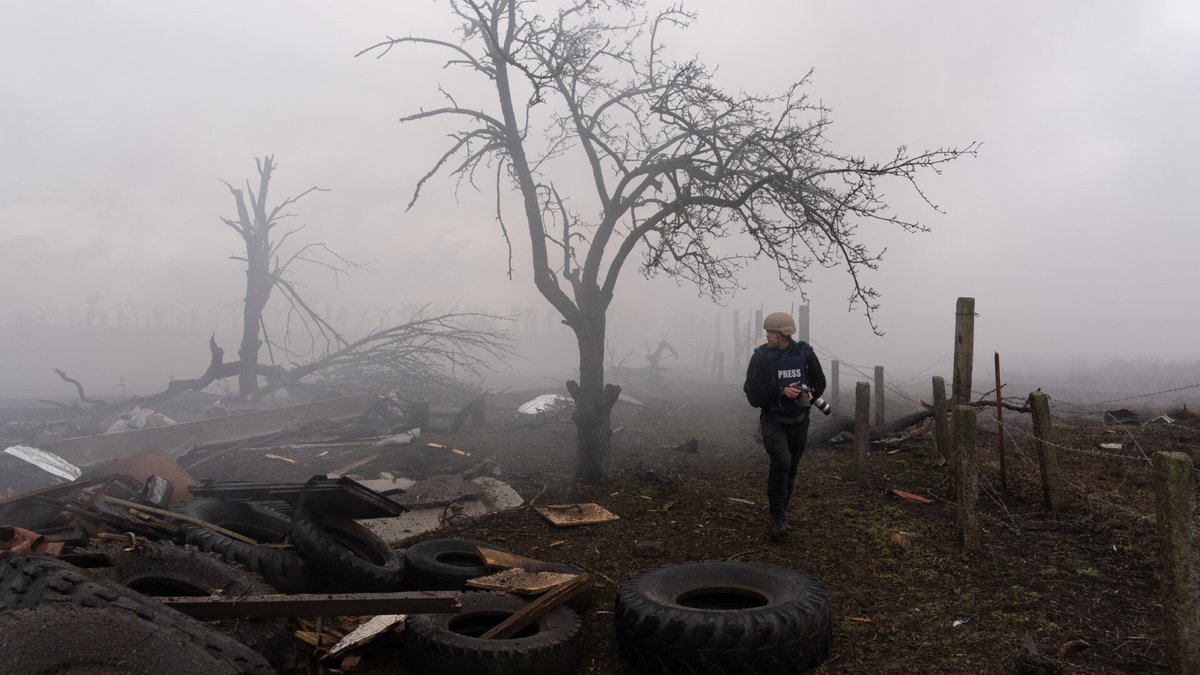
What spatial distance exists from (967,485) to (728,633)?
122 inches

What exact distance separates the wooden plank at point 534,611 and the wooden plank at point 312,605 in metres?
0.39

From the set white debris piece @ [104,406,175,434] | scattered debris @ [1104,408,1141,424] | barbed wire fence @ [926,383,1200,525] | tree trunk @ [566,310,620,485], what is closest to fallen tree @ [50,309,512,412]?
white debris piece @ [104,406,175,434]

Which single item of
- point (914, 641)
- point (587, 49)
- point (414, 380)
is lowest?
point (914, 641)

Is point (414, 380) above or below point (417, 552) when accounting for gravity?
above

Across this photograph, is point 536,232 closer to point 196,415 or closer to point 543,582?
point 543,582

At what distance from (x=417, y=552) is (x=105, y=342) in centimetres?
6175

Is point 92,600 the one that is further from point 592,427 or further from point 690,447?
point 690,447

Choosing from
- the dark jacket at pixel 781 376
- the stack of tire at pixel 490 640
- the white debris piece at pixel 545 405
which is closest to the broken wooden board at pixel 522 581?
the stack of tire at pixel 490 640

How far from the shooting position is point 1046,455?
23.4ft

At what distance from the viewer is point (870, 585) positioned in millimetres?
5496

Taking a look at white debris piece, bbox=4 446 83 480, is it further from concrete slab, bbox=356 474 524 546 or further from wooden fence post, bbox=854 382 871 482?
wooden fence post, bbox=854 382 871 482

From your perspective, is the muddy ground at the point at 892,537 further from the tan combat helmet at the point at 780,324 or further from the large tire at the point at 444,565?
the tan combat helmet at the point at 780,324

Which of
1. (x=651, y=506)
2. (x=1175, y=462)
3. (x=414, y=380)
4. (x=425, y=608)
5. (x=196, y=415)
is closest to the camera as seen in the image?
(x=1175, y=462)

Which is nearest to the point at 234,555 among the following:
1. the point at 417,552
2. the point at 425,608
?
the point at 417,552
